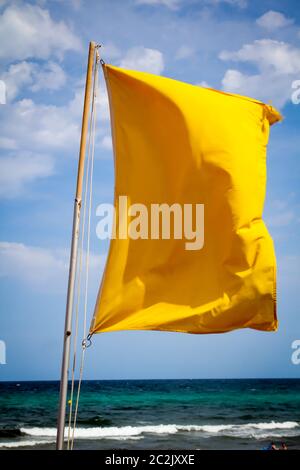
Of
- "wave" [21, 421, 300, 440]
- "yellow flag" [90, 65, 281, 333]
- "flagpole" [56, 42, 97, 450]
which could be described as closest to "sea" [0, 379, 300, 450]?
"wave" [21, 421, 300, 440]

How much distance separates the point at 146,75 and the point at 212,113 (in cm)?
74

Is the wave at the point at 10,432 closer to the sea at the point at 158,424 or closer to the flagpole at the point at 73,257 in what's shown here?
the sea at the point at 158,424

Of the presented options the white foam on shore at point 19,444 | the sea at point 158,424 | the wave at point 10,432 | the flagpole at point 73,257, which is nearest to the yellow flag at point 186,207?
the flagpole at point 73,257

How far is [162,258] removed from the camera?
4.85m

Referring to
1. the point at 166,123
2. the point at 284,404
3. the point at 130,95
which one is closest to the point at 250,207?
the point at 166,123

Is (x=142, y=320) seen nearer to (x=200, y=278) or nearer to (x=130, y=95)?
(x=200, y=278)

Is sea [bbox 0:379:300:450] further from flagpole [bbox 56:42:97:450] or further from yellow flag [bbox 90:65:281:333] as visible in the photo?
flagpole [bbox 56:42:97:450]

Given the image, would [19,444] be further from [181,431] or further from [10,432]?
[181,431]

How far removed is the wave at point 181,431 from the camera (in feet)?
83.5

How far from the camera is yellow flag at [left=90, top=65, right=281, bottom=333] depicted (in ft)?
15.5

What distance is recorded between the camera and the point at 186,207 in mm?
4992

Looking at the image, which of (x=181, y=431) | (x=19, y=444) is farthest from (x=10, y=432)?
(x=181, y=431)

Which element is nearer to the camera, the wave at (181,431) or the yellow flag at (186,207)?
the yellow flag at (186,207)

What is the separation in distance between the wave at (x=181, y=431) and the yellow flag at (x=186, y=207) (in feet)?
71.1
